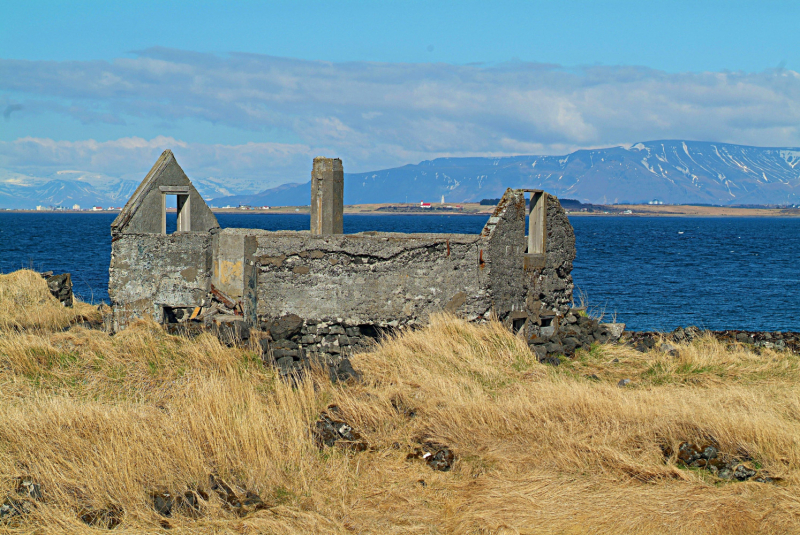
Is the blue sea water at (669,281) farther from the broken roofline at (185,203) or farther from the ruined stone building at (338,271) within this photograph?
the ruined stone building at (338,271)

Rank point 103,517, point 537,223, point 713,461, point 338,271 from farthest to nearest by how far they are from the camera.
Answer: point 537,223 → point 338,271 → point 713,461 → point 103,517

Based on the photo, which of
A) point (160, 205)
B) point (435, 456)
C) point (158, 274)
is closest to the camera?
point (435, 456)

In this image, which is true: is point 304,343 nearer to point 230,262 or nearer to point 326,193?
point 326,193

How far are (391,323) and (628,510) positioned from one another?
5393 mm

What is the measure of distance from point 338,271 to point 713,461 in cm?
565

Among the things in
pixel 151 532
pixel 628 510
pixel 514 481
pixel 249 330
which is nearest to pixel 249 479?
pixel 151 532

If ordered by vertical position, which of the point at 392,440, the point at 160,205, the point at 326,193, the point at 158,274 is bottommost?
the point at 392,440

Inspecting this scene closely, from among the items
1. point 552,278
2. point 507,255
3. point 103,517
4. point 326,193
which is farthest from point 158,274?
point 103,517

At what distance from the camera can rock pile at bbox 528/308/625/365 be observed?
38.5 feet

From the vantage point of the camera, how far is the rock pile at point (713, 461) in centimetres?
692

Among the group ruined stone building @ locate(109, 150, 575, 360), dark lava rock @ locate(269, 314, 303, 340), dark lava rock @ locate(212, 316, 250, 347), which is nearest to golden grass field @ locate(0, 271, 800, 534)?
dark lava rock @ locate(212, 316, 250, 347)

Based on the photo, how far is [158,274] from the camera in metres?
13.6

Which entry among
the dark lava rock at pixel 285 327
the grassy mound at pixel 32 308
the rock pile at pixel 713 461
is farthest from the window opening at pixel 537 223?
the grassy mound at pixel 32 308

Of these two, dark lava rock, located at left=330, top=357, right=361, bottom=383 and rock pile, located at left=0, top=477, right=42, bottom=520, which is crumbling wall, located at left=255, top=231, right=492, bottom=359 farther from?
rock pile, located at left=0, top=477, right=42, bottom=520
